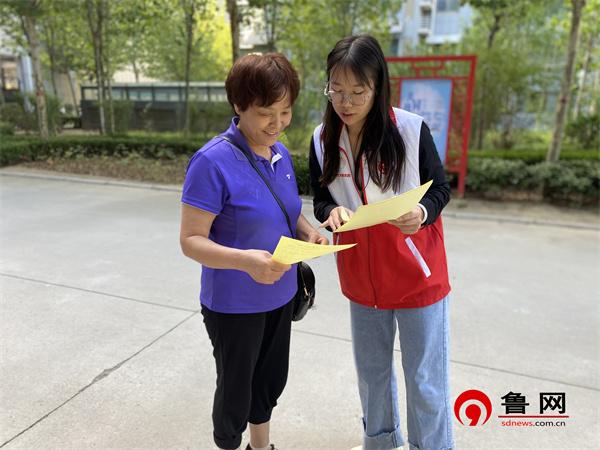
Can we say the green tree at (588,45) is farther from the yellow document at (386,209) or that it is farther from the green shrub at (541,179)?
the yellow document at (386,209)

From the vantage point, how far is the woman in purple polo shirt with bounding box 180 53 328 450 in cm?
138

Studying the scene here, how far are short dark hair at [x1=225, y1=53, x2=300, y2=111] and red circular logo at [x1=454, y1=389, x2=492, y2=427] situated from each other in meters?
1.88

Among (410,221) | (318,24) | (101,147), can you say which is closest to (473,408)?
(410,221)

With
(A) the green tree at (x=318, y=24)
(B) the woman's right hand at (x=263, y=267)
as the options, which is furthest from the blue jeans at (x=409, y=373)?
(A) the green tree at (x=318, y=24)

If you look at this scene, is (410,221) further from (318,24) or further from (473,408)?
(318,24)

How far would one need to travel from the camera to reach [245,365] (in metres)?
1.61

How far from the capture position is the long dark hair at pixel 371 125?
1431mm

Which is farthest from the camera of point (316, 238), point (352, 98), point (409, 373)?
point (409, 373)

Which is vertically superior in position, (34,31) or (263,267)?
(34,31)

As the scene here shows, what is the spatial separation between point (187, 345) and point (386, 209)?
6.89 ft

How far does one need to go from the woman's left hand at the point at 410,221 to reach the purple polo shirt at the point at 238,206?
37cm

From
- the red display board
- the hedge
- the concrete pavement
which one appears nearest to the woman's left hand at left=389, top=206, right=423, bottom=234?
the concrete pavement

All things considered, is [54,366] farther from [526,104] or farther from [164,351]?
[526,104]

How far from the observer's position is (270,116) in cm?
143
